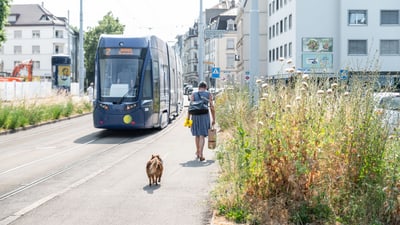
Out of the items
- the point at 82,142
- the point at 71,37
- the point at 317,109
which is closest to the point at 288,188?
the point at 317,109

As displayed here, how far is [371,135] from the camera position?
7.05 metres

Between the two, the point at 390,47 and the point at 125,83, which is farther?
the point at 390,47

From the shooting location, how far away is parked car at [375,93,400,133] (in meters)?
7.31

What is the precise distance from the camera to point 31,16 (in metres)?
105

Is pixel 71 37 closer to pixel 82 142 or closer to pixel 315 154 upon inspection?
pixel 82 142

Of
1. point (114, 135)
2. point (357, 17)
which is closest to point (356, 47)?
point (357, 17)

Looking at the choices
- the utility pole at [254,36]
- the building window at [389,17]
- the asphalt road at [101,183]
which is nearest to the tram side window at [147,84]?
the asphalt road at [101,183]

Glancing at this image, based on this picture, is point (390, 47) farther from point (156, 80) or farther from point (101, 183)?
point (101, 183)

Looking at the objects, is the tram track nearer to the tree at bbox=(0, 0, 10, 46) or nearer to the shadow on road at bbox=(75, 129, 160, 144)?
the shadow on road at bbox=(75, 129, 160, 144)

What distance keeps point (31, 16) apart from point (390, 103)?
10370cm

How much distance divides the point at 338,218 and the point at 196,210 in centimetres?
228

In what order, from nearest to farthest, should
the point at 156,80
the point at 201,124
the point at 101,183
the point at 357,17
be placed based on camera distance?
1. the point at 101,183
2. the point at 201,124
3. the point at 156,80
4. the point at 357,17

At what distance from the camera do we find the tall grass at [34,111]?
24734 millimetres

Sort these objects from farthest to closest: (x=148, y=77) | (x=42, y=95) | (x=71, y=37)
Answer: (x=71, y=37), (x=42, y=95), (x=148, y=77)
